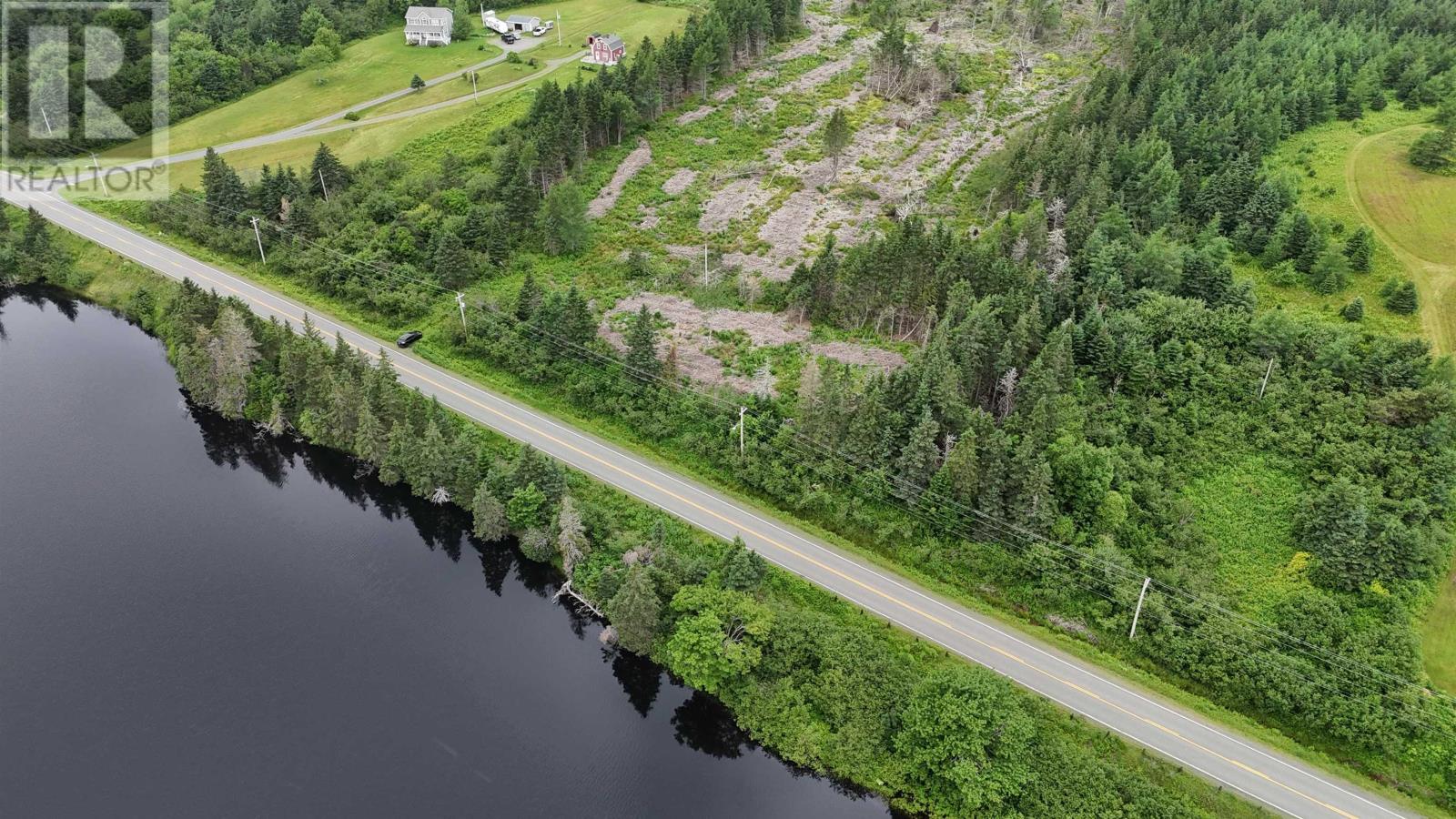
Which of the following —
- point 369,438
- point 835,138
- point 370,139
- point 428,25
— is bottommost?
point 369,438

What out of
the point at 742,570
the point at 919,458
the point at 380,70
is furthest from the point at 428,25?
the point at 742,570

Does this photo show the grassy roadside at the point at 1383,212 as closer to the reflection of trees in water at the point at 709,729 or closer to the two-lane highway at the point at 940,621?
the two-lane highway at the point at 940,621

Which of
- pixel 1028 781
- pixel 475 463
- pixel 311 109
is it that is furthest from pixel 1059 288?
pixel 311 109

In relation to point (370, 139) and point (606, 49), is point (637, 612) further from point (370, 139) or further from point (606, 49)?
point (606, 49)

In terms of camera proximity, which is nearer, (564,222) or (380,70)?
(564,222)

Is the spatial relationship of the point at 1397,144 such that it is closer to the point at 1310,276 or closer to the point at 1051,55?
the point at 1310,276

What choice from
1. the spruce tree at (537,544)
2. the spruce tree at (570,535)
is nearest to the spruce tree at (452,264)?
the spruce tree at (537,544)
